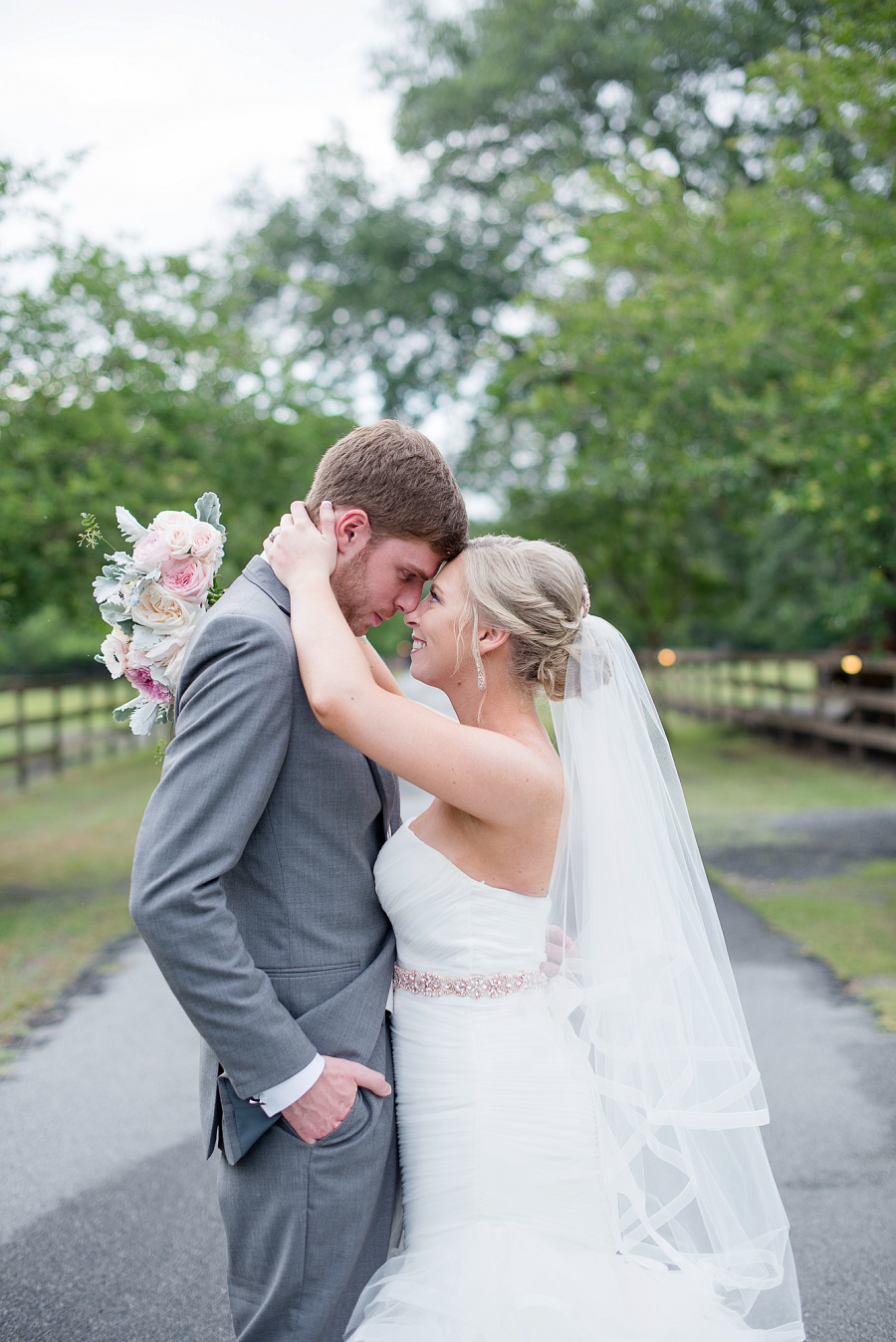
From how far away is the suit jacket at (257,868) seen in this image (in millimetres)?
2074

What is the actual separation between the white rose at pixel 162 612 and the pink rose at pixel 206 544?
11 centimetres

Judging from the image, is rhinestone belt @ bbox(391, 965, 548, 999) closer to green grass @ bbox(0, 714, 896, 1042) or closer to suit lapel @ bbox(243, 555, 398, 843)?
suit lapel @ bbox(243, 555, 398, 843)

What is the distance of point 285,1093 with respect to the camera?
7.14 feet

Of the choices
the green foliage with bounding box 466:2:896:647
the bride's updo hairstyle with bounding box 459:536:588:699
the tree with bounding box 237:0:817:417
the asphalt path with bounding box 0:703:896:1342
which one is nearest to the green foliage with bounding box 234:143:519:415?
A: the tree with bounding box 237:0:817:417

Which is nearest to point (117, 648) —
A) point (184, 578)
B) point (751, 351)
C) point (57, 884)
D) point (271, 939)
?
point (184, 578)

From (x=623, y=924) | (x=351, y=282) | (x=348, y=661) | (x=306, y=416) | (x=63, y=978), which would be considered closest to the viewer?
(x=348, y=661)

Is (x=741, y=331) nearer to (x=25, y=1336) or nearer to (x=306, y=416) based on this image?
(x=306, y=416)

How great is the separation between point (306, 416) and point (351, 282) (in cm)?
1108

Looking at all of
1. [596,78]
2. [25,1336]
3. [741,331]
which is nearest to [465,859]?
[25,1336]

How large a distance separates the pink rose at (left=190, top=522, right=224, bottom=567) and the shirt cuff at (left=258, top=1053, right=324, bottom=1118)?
3.77 feet

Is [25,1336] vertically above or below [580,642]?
below

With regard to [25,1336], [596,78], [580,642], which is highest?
[596,78]

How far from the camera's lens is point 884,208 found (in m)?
10.1

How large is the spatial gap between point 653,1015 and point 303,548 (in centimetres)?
142
